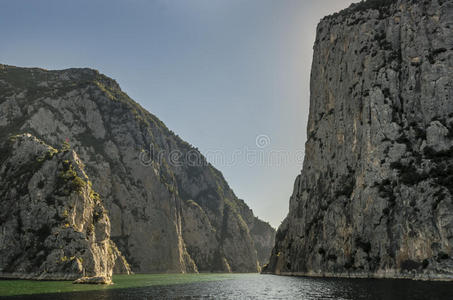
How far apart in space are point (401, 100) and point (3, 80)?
178039 mm

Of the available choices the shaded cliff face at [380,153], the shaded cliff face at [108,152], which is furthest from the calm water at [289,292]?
the shaded cliff face at [108,152]

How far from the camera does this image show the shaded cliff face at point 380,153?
71.7 m

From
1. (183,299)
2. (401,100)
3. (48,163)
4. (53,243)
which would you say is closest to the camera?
(183,299)

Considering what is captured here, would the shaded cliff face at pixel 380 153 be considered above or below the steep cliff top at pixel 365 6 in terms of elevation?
below

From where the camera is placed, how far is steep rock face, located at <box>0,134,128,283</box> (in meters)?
81.6

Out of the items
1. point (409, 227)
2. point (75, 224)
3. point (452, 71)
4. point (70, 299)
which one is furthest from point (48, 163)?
point (452, 71)

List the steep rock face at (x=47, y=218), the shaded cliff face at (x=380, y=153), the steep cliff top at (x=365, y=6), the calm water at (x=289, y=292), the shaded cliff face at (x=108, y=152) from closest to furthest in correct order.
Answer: the calm water at (x=289, y=292) < the shaded cliff face at (x=380, y=153) < the steep rock face at (x=47, y=218) < the steep cliff top at (x=365, y=6) < the shaded cliff face at (x=108, y=152)

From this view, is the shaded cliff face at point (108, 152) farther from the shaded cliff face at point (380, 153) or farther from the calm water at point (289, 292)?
the calm water at point (289, 292)

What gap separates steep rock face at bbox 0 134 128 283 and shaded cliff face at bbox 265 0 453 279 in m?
58.9

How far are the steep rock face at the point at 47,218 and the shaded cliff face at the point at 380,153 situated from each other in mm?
58927

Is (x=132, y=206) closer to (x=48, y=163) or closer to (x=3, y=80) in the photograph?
(x=48, y=163)

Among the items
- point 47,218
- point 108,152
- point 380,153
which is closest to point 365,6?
point 380,153

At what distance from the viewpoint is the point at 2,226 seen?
86250mm

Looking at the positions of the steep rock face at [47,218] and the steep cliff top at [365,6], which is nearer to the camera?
the steep rock face at [47,218]
